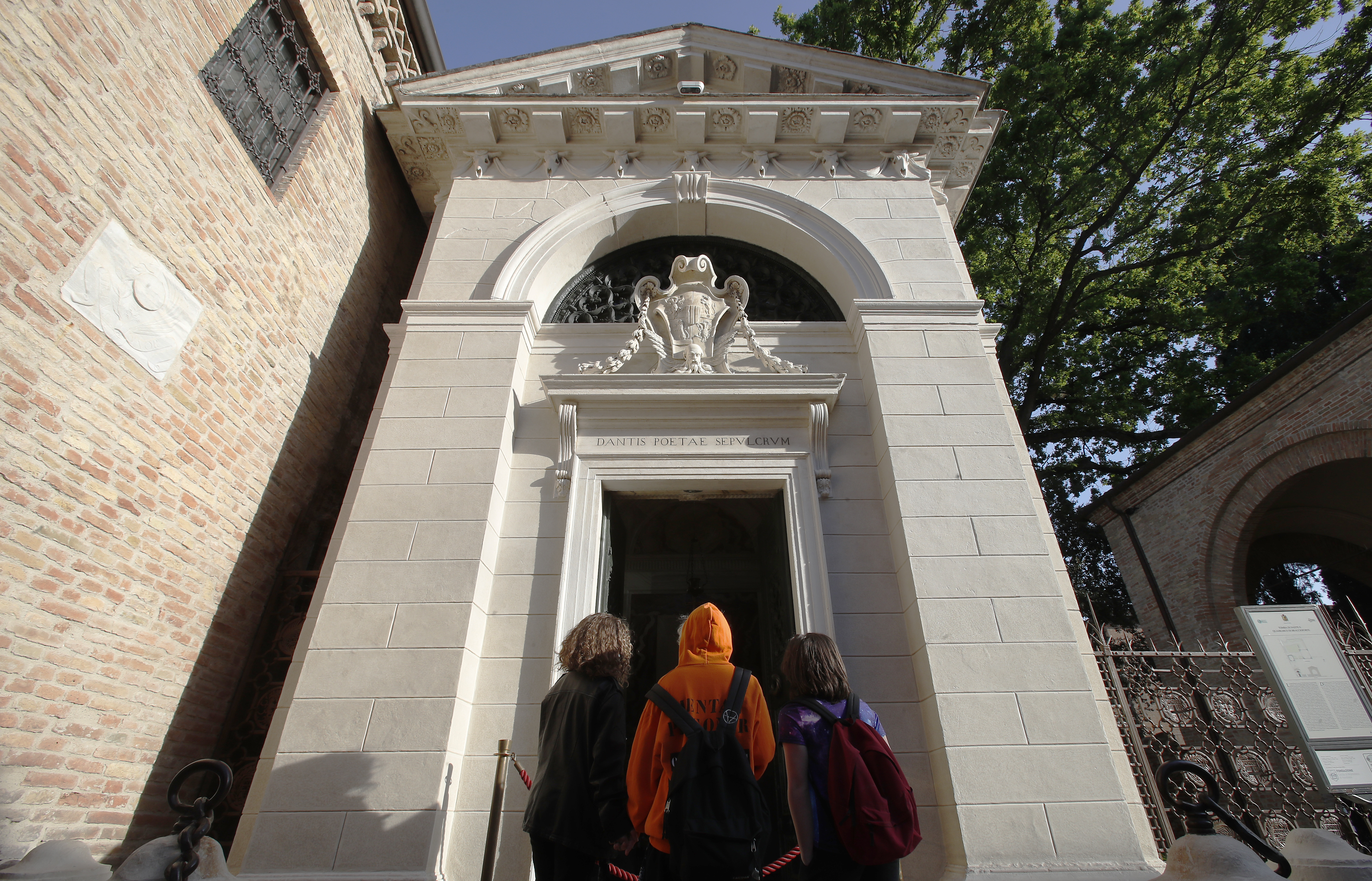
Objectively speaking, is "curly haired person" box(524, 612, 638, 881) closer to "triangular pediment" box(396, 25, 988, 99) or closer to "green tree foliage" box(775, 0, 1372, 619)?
"triangular pediment" box(396, 25, 988, 99)

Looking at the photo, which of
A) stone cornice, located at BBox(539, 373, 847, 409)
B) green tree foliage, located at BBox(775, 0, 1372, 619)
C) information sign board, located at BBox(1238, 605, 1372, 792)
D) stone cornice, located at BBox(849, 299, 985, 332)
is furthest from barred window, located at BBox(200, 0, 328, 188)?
green tree foliage, located at BBox(775, 0, 1372, 619)

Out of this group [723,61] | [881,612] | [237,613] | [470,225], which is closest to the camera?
[881,612]

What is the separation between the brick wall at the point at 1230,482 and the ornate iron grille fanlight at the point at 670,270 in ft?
26.1

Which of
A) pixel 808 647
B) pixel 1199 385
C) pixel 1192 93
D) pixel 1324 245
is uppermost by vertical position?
pixel 1192 93

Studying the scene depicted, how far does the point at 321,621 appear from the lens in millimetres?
4855

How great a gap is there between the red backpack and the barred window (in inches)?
278

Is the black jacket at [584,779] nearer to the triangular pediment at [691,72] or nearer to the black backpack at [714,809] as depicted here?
the black backpack at [714,809]

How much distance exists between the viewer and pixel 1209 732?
6477 mm

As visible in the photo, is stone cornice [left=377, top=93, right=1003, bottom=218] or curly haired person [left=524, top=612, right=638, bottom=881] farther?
stone cornice [left=377, top=93, right=1003, bottom=218]

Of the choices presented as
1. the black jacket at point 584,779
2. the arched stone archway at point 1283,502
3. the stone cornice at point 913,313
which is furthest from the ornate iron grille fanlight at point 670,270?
the arched stone archway at point 1283,502

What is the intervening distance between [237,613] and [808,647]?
5205 millimetres

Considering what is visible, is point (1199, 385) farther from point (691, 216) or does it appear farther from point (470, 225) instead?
point (470, 225)

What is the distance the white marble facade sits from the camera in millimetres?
4340

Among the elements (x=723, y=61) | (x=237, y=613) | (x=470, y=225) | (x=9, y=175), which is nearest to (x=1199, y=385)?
(x=723, y=61)
